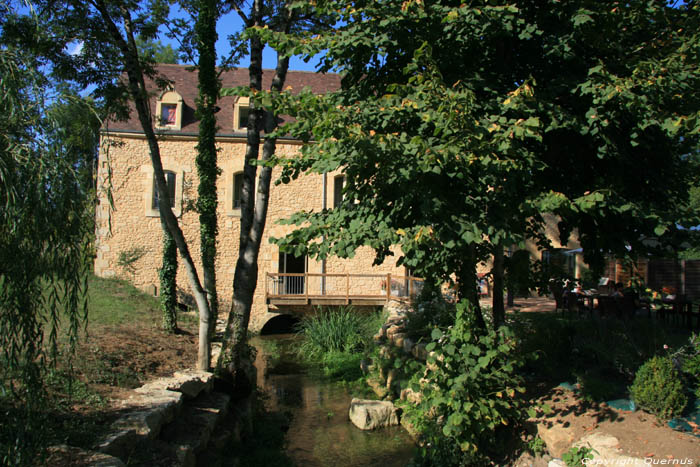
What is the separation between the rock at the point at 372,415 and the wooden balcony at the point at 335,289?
641 cm

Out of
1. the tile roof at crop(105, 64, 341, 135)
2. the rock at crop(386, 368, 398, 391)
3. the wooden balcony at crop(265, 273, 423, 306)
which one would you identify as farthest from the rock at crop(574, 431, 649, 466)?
the tile roof at crop(105, 64, 341, 135)

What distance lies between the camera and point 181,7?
743cm

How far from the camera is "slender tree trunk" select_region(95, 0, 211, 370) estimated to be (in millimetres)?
6594

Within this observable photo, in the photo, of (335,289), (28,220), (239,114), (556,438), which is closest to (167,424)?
(28,220)

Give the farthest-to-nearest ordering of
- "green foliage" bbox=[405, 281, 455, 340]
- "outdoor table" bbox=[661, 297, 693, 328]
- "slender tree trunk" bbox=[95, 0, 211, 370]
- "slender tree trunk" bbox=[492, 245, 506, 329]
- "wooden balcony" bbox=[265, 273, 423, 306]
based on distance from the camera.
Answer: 1. "wooden balcony" bbox=[265, 273, 423, 306]
2. "green foliage" bbox=[405, 281, 455, 340]
3. "outdoor table" bbox=[661, 297, 693, 328]
4. "slender tree trunk" bbox=[95, 0, 211, 370]
5. "slender tree trunk" bbox=[492, 245, 506, 329]

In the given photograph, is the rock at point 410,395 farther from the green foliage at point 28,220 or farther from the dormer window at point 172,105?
the dormer window at point 172,105

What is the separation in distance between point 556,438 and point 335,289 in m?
12.3

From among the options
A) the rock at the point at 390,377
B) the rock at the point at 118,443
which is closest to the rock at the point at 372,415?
the rock at the point at 390,377

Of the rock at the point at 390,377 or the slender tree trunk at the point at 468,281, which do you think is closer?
the slender tree trunk at the point at 468,281

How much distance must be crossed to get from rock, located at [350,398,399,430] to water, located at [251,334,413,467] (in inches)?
4.1

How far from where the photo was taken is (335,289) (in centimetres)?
1680

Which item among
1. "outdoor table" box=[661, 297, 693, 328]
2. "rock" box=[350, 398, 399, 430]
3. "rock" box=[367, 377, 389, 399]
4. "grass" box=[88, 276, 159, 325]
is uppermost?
"outdoor table" box=[661, 297, 693, 328]

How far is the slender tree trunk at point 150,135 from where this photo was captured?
21.6 ft

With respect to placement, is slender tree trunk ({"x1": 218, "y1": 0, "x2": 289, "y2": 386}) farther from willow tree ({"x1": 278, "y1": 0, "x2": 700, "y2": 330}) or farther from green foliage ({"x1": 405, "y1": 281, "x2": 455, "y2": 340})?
green foliage ({"x1": 405, "y1": 281, "x2": 455, "y2": 340})
